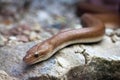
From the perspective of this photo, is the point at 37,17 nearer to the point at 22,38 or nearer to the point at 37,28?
the point at 37,28

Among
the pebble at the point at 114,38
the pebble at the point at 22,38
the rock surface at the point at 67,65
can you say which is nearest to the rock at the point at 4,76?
the rock surface at the point at 67,65

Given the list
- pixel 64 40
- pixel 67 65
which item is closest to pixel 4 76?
pixel 67 65

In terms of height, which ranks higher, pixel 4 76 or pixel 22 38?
pixel 4 76

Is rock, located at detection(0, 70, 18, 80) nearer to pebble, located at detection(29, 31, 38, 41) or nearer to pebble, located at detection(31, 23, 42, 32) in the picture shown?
pebble, located at detection(29, 31, 38, 41)

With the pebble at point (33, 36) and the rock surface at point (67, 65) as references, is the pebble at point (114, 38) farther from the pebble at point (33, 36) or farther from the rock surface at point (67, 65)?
the pebble at point (33, 36)

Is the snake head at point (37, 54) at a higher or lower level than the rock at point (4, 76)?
higher

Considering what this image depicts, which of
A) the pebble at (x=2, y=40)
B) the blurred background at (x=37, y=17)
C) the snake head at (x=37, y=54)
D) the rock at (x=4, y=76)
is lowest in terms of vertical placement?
the blurred background at (x=37, y=17)

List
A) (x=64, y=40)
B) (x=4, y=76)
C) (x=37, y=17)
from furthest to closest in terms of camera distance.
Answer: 1. (x=37, y=17)
2. (x=64, y=40)
3. (x=4, y=76)
